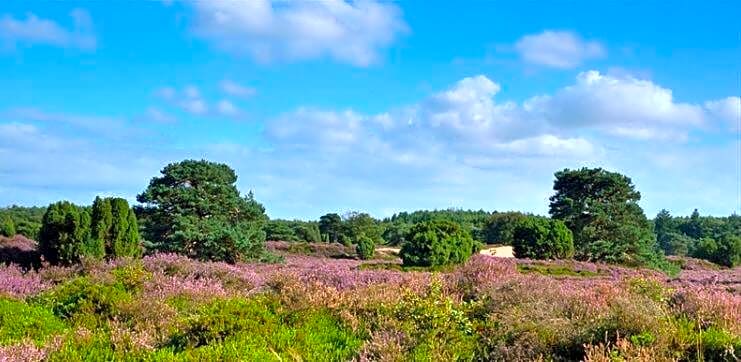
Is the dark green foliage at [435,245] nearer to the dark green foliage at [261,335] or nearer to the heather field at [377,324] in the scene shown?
the heather field at [377,324]

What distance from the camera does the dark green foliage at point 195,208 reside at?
2422 cm

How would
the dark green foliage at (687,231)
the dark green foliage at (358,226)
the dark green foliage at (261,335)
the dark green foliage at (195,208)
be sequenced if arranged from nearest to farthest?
1. the dark green foliage at (261,335)
2. the dark green foliage at (195,208)
3. the dark green foliage at (358,226)
4. the dark green foliage at (687,231)

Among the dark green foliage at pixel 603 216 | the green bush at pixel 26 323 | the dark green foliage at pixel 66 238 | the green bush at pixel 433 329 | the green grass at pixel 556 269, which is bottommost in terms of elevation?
the green bush at pixel 26 323

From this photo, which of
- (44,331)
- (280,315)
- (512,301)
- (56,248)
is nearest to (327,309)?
(280,315)

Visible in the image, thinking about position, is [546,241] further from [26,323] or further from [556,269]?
[26,323]

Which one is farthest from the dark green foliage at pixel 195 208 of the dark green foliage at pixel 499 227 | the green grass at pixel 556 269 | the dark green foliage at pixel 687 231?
the dark green foliage at pixel 499 227

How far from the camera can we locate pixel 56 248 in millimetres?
18188

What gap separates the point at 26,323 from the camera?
7922 mm

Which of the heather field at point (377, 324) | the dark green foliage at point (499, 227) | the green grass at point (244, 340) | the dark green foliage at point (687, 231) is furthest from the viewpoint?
the dark green foliage at point (687, 231)

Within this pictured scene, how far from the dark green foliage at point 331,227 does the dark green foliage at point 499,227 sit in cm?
2000

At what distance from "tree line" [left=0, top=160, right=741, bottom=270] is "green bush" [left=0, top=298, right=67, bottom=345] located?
31.3 ft

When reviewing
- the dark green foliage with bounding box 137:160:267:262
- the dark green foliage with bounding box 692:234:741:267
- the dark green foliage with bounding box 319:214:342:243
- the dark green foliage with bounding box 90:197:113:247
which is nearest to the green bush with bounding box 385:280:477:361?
the dark green foliage with bounding box 90:197:113:247

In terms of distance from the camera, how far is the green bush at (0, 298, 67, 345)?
24.4 ft

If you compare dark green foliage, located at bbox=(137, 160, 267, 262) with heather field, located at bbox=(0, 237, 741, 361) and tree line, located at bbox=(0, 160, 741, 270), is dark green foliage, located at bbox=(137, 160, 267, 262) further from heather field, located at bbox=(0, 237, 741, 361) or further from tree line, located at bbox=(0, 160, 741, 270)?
heather field, located at bbox=(0, 237, 741, 361)
